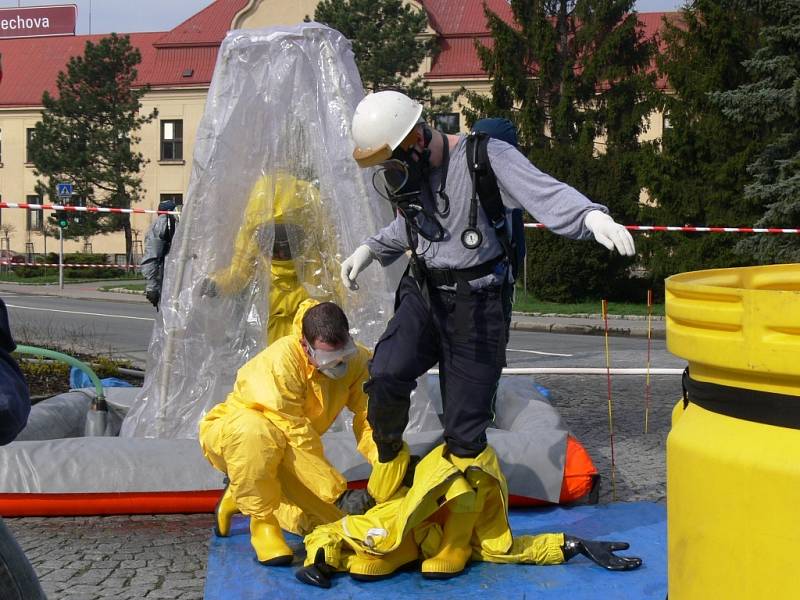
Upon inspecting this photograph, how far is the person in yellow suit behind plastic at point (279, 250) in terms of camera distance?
18.8ft

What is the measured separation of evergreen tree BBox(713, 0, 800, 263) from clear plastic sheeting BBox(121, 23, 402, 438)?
12.6 m

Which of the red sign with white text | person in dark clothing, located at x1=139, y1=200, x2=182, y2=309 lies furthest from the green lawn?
the red sign with white text

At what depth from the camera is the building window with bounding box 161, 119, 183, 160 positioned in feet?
141

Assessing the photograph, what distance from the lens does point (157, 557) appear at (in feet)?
13.7

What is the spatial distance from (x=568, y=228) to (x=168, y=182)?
1624 inches

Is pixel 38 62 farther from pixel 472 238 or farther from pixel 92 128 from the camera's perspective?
pixel 472 238

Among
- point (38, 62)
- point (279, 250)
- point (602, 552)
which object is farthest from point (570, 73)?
point (38, 62)

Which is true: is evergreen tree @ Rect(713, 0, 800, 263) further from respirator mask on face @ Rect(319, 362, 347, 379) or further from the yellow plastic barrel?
the yellow plastic barrel

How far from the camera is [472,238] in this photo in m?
3.65

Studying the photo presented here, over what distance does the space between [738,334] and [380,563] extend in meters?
2.24

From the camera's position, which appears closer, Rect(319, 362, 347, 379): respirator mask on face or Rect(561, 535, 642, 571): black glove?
Rect(561, 535, 642, 571): black glove

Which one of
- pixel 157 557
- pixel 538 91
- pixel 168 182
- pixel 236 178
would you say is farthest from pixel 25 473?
pixel 168 182

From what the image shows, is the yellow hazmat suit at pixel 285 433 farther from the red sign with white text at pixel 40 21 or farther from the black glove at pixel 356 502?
the red sign with white text at pixel 40 21

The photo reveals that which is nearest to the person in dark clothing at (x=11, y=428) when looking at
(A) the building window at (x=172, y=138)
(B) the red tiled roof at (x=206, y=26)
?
(A) the building window at (x=172, y=138)
